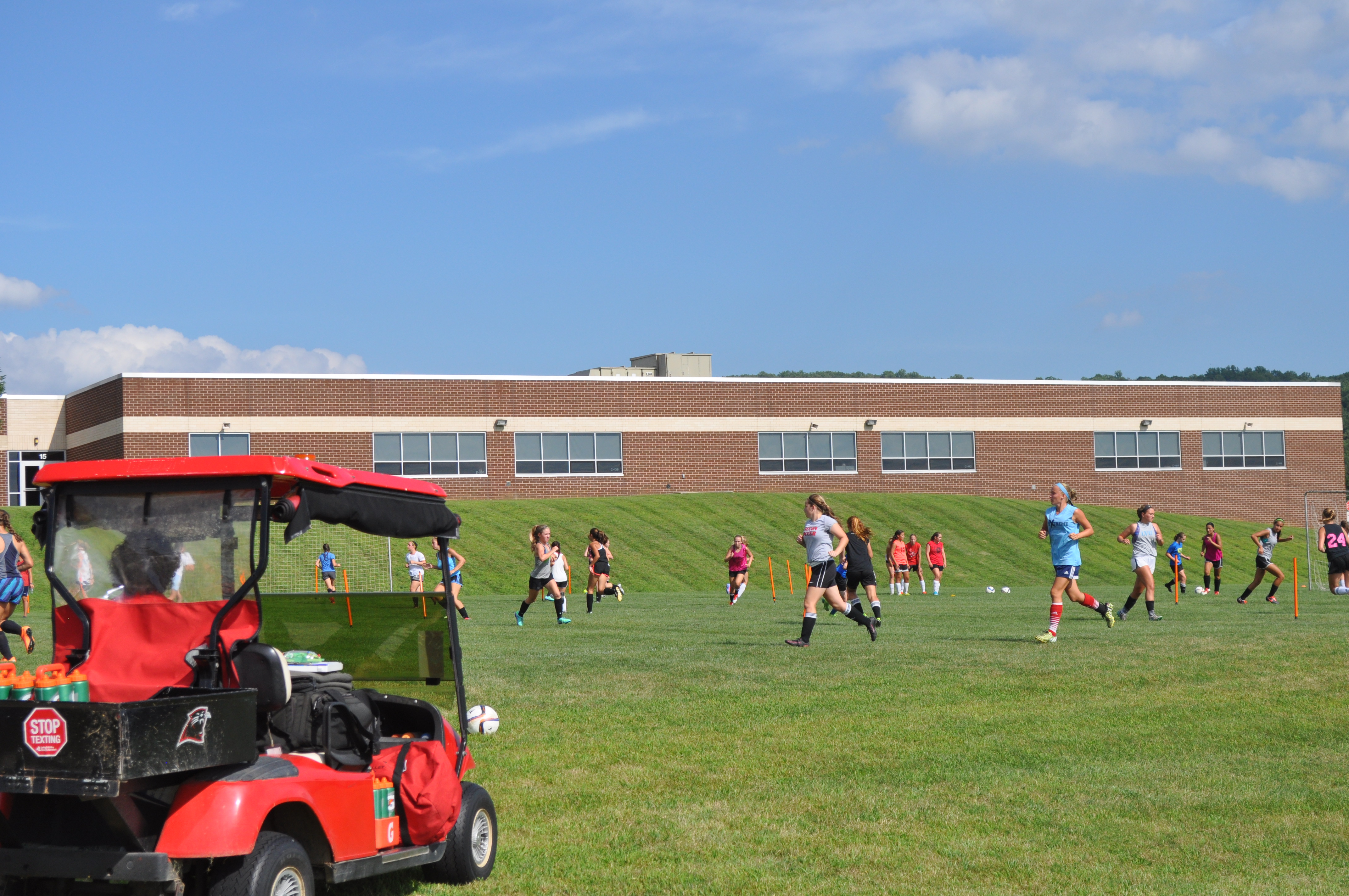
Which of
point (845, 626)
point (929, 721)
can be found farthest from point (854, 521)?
point (929, 721)

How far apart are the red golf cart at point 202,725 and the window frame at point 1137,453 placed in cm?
6205

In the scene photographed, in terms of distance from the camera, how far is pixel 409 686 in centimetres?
696

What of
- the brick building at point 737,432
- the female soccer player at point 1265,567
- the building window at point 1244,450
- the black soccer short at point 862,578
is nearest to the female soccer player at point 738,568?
A: the black soccer short at point 862,578

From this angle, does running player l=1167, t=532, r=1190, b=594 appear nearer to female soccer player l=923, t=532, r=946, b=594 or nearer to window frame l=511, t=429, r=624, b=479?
female soccer player l=923, t=532, r=946, b=594

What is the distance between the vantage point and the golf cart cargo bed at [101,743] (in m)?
4.47

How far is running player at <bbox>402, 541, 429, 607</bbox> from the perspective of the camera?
27.9ft

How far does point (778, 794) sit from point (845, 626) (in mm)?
12473

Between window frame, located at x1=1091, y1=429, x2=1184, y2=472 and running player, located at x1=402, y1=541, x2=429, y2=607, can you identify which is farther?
window frame, located at x1=1091, y1=429, x2=1184, y2=472

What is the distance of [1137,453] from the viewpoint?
65375 millimetres

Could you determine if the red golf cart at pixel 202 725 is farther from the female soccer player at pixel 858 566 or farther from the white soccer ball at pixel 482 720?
the female soccer player at pixel 858 566

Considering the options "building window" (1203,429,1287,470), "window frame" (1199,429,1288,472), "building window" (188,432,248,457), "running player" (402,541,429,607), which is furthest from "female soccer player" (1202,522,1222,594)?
"building window" (1203,429,1287,470)

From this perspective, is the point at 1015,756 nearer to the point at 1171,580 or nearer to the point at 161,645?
the point at 161,645

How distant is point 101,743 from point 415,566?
10.8m

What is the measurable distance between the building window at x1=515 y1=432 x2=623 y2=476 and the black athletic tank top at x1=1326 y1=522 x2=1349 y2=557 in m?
36.5
